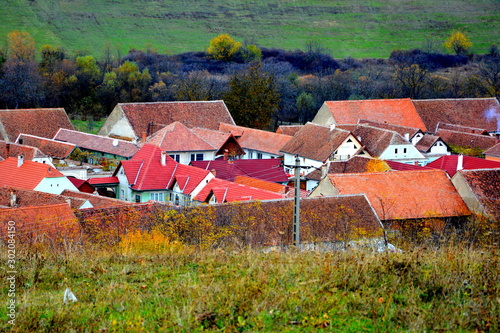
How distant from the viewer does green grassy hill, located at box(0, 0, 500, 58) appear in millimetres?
99062

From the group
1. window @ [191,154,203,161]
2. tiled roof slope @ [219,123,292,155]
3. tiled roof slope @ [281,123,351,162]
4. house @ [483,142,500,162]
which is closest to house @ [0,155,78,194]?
window @ [191,154,203,161]

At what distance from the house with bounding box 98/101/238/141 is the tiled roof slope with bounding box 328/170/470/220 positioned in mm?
23495

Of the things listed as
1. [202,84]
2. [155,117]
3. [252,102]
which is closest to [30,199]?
[155,117]

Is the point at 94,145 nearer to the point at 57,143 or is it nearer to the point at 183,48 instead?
the point at 57,143

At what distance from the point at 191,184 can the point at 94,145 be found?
13764 millimetres

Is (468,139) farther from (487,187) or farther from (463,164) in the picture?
(487,187)

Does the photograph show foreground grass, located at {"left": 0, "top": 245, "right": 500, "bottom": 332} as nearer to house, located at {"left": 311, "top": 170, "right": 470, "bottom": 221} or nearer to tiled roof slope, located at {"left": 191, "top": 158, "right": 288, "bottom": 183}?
house, located at {"left": 311, "top": 170, "right": 470, "bottom": 221}

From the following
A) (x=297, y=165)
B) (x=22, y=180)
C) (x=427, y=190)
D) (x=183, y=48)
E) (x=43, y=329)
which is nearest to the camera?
(x=43, y=329)

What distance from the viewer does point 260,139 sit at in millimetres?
47938

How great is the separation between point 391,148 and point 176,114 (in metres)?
17.2

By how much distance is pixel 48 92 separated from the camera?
63.7 m

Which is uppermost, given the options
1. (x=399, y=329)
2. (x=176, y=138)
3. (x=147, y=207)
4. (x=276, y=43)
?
(x=399, y=329)

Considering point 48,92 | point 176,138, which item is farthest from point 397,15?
point 176,138

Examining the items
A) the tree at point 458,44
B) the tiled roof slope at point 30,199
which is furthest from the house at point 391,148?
the tree at point 458,44
